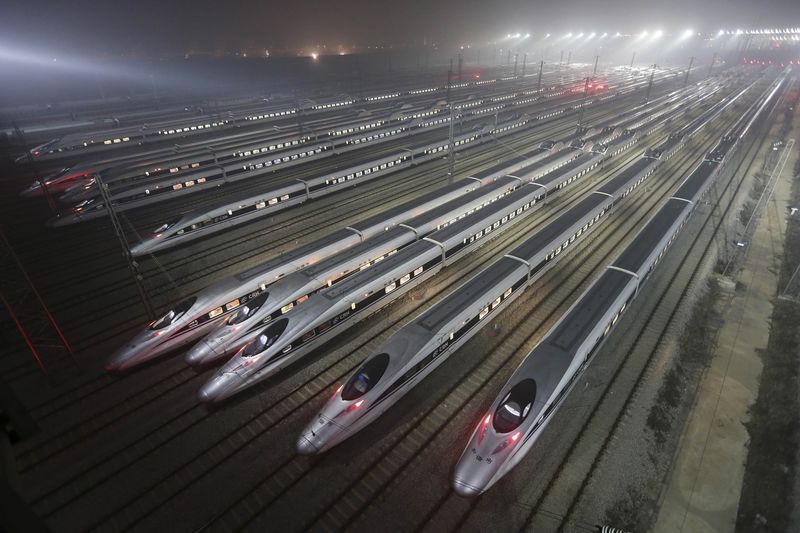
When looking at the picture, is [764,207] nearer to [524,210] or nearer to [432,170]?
[524,210]

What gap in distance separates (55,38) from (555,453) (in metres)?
121

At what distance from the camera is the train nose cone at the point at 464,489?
47.8 ft

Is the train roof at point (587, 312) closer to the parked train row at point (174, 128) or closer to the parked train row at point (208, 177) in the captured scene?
the parked train row at point (208, 177)

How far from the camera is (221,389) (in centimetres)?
1897

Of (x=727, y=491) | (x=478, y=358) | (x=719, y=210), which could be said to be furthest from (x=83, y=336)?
(x=719, y=210)

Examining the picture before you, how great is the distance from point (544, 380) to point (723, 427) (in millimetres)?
9277

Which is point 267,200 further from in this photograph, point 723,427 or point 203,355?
point 723,427

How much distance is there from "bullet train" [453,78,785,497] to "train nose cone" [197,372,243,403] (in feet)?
36.1

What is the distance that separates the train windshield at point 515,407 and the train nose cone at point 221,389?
1212 cm

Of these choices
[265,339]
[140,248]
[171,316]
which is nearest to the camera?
[265,339]

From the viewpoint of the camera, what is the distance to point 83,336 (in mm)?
24203

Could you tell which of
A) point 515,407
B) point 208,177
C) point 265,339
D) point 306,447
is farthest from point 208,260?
point 515,407

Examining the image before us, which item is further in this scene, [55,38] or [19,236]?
[55,38]

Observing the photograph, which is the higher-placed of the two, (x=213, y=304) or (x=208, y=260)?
(x=213, y=304)
